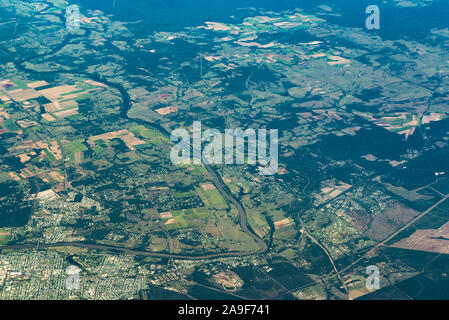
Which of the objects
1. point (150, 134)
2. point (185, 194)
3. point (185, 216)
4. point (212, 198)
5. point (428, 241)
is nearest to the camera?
point (428, 241)

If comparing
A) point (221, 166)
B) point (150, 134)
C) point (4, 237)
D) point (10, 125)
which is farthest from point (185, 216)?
point (10, 125)

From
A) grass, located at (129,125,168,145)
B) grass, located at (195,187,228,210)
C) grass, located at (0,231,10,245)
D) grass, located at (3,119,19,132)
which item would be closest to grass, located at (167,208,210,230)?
grass, located at (195,187,228,210)

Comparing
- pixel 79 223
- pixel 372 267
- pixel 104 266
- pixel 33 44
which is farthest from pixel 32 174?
pixel 33 44

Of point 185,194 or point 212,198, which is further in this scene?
point 185,194

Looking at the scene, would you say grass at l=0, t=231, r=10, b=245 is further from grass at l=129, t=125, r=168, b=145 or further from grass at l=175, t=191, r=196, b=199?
grass at l=129, t=125, r=168, b=145

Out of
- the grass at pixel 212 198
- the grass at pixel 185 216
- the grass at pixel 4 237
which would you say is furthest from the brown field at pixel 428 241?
the grass at pixel 4 237

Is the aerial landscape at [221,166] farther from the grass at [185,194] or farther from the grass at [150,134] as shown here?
the grass at [150,134]

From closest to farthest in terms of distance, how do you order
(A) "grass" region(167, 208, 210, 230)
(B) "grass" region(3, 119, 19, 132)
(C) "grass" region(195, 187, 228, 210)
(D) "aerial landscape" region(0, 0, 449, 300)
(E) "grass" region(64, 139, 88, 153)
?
(D) "aerial landscape" region(0, 0, 449, 300)
(A) "grass" region(167, 208, 210, 230)
(C) "grass" region(195, 187, 228, 210)
(E) "grass" region(64, 139, 88, 153)
(B) "grass" region(3, 119, 19, 132)

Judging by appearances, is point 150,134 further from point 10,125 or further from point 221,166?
point 10,125

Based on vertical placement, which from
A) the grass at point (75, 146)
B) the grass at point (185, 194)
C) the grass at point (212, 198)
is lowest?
the grass at point (212, 198)

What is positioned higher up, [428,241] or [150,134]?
[150,134]
